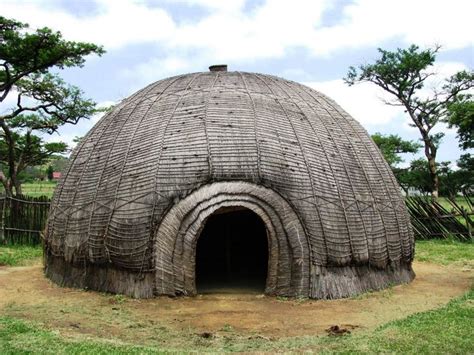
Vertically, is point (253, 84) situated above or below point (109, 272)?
above

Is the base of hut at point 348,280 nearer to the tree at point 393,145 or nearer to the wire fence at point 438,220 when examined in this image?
the wire fence at point 438,220

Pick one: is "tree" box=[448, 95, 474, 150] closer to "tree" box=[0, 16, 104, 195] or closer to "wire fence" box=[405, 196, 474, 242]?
"wire fence" box=[405, 196, 474, 242]

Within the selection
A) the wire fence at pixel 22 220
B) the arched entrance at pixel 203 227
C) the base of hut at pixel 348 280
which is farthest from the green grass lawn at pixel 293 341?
the wire fence at pixel 22 220

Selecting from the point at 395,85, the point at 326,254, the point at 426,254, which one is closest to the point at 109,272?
the point at 326,254

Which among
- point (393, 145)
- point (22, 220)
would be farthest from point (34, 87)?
point (393, 145)

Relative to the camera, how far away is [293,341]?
7.59 meters

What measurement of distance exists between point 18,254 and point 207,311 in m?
9.74

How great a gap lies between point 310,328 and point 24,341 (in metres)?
4.16

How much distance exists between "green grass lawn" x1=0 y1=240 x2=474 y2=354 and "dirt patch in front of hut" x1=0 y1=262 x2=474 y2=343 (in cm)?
31

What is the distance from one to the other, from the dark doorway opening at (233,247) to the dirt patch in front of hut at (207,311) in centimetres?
246

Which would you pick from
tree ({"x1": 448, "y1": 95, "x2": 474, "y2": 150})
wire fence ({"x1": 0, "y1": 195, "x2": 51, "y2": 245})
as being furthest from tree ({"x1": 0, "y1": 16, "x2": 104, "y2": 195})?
tree ({"x1": 448, "y1": 95, "x2": 474, "y2": 150})

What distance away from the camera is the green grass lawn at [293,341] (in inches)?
278

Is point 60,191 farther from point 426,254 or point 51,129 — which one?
point 51,129

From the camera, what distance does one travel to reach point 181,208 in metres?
9.95
